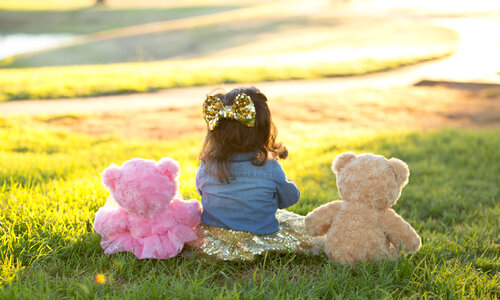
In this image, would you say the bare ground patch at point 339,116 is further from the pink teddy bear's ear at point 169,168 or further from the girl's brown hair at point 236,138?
the pink teddy bear's ear at point 169,168

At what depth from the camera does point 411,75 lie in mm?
14523

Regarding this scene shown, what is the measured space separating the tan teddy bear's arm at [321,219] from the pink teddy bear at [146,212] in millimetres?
760

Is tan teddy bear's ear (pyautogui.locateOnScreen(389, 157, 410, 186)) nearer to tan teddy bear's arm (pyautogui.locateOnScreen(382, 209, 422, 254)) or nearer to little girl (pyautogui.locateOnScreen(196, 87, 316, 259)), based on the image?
tan teddy bear's arm (pyautogui.locateOnScreen(382, 209, 422, 254))

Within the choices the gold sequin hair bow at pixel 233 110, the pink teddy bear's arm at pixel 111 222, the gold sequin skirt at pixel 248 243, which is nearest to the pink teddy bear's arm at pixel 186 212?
the gold sequin skirt at pixel 248 243

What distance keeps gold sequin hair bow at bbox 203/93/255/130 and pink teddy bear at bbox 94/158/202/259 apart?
1.30 ft

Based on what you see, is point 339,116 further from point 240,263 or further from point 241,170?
point 240,263

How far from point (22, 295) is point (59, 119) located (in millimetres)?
6070

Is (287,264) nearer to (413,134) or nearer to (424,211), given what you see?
(424,211)

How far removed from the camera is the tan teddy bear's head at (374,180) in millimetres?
2805

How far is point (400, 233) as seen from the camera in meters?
2.86

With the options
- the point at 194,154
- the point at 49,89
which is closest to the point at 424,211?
the point at 194,154

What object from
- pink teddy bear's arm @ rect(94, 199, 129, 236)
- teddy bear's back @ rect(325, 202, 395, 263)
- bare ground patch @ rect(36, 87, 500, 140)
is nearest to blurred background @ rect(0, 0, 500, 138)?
bare ground patch @ rect(36, 87, 500, 140)

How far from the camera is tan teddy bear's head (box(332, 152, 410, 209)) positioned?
2.80m

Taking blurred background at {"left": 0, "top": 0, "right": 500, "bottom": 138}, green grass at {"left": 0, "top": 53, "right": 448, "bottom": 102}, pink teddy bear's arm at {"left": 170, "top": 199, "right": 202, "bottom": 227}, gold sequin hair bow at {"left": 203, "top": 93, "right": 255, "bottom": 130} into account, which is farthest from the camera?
green grass at {"left": 0, "top": 53, "right": 448, "bottom": 102}
